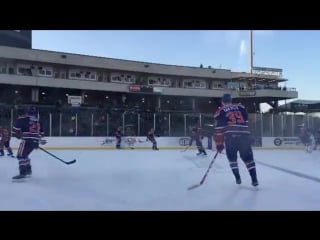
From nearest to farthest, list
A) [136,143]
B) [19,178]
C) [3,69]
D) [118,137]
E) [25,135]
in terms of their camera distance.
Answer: [19,178] → [25,135] → [118,137] → [136,143] → [3,69]

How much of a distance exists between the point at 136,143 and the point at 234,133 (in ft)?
25.2

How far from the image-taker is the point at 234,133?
3.63 meters

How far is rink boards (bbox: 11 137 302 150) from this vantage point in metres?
10.2

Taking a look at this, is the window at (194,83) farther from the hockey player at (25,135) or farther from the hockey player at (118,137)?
the hockey player at (25,135)

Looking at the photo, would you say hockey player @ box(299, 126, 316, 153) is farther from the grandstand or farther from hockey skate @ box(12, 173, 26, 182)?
hockey skate @ box(12, 173, 26, 182)

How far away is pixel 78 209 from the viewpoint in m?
2.62

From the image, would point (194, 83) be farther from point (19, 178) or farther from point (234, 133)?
Answer: point (19, 178)

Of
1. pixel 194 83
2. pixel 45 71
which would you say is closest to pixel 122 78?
pixel 45 71

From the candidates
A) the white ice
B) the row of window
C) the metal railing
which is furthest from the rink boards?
the row of window

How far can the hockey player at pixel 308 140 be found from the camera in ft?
31.9

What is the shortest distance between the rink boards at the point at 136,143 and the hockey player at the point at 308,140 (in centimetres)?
114

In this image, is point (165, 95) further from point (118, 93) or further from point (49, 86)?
point (49, 86)
